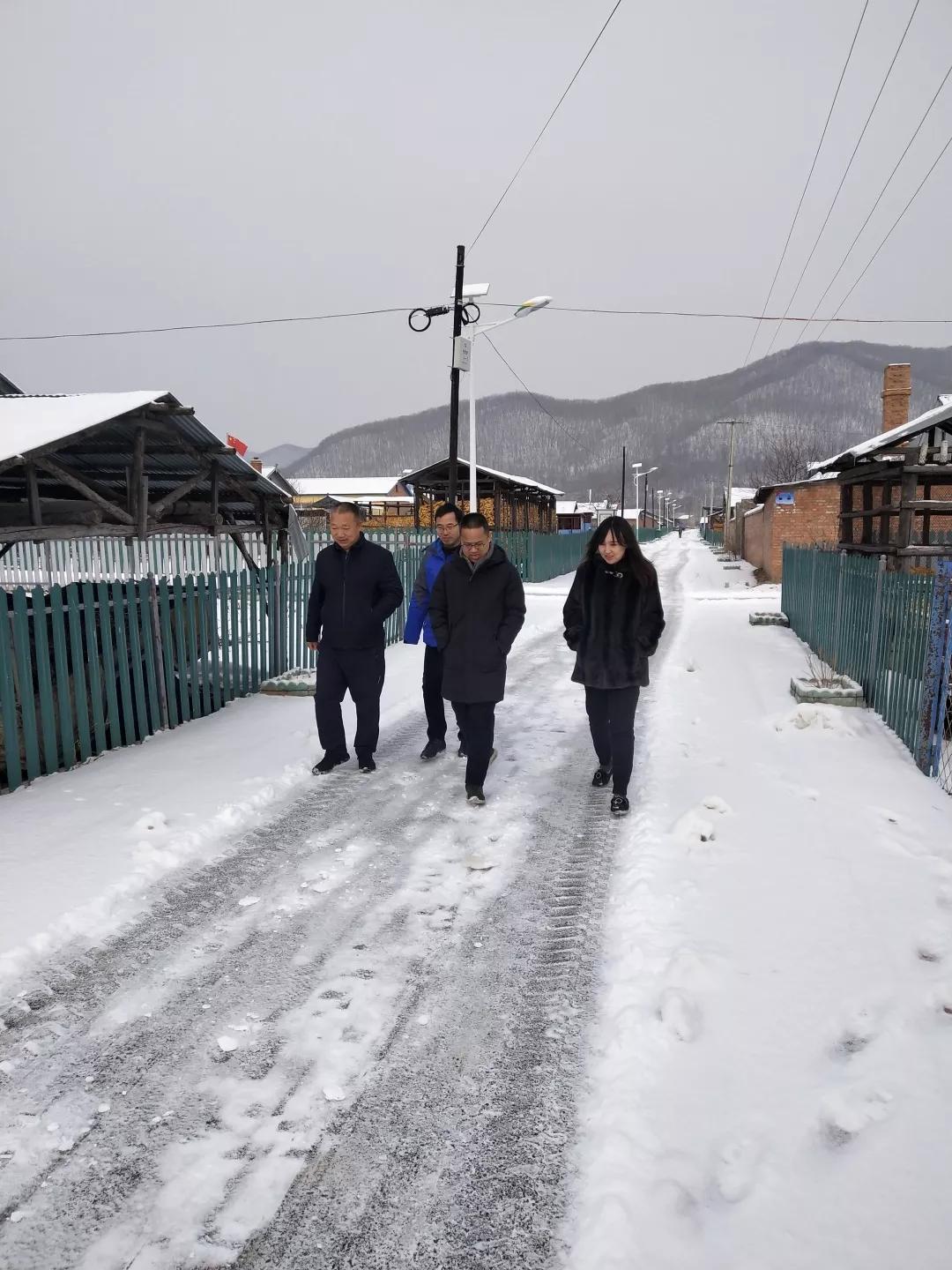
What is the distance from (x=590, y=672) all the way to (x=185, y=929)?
2.60 meters

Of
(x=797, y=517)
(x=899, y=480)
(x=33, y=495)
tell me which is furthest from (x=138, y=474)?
(x=797, y=517)

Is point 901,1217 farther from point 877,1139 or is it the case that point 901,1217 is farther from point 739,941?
point 739,941

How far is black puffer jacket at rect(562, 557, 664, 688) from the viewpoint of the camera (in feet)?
15.1

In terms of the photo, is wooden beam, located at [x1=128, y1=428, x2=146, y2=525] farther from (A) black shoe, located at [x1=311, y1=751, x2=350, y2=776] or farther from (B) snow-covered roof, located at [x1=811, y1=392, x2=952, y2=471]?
(B) snow-covered roof, located at [x1=811, y1=392, x2=952, y2=471]

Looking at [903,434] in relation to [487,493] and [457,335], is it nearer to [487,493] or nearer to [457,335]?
[457,335]

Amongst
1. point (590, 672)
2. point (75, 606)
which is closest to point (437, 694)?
point (590, 672)

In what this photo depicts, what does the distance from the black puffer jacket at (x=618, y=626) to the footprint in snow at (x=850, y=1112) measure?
2.49 metres

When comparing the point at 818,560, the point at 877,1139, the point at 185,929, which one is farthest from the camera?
the point at 818,560

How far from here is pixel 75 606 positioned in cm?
546

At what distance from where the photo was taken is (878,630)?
7105mm

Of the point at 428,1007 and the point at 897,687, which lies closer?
the point at 428,1007

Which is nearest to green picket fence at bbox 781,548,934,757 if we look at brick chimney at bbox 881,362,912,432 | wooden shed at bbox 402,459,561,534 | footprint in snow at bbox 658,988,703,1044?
footprint in snow at bbox 658,988,703,1044

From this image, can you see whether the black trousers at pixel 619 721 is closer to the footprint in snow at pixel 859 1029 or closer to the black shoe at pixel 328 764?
the black shoe at pixel 328 764

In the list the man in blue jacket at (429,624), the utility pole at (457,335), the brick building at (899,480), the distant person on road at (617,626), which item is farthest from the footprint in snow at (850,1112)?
the utility pole at (457,335)
